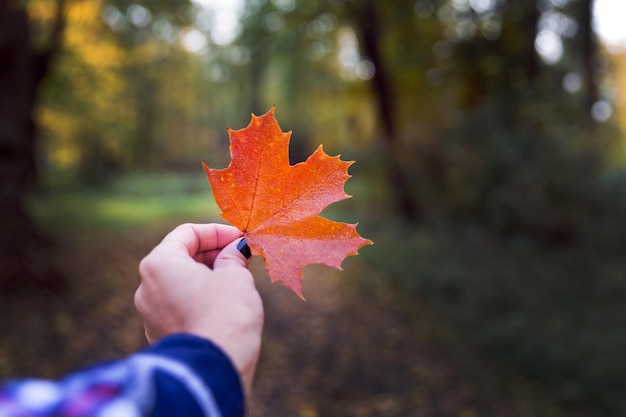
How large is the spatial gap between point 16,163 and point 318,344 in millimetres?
4792

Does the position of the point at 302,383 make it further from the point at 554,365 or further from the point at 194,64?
the point at 194,64

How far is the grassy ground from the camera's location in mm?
5871

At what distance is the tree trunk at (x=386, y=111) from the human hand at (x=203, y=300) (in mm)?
10918

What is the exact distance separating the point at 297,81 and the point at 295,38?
20.4ft

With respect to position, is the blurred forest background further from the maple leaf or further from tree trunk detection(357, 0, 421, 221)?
the maple leaf

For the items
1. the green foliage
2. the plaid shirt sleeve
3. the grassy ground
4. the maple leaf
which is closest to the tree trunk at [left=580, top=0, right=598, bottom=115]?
the grassy ground

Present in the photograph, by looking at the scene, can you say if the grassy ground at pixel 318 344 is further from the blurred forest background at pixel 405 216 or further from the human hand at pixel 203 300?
the human hand at pixel 203 300

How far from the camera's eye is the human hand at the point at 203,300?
2.71ft

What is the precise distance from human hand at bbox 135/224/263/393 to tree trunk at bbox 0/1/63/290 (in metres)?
7.21

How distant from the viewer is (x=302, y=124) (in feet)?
65.5

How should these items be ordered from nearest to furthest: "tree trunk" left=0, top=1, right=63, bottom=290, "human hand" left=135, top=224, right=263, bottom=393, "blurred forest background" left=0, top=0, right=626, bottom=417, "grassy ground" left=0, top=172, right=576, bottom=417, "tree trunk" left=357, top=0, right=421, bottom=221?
"human hand" left=135, top=224, right=263, bottom=393, "grassy ground" left=0, top=172, right=576, bottom=417, "blurred forest background" left=0, top=0, right=626, bottom=417, "tree trunk" left=0, top=1, right=63, bottom=290, "tree trunk" left=357, top=0, right=421, bottom=221

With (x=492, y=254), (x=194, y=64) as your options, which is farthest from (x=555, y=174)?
(x=194, y=64)

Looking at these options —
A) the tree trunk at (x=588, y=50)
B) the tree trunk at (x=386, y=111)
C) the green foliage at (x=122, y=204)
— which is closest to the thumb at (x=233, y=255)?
the green foliage at (x=122, y=204)

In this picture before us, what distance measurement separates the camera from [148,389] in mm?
628
